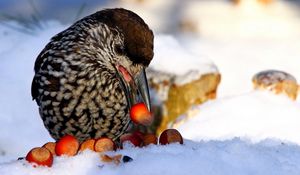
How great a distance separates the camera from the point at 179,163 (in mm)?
2727

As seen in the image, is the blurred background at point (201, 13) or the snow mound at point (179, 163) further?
the blurred background at point (201, 13)

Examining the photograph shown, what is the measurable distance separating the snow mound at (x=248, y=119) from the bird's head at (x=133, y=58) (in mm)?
1036

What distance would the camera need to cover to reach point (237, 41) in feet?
26.1

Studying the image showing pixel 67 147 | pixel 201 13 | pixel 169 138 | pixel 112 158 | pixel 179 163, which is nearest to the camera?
pixel 179 163

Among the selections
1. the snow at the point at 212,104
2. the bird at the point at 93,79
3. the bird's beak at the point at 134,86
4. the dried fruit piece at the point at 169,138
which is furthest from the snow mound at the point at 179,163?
the bird at the point at 93,79

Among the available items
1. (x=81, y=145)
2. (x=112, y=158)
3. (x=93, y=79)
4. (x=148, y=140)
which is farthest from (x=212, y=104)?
(x=112, y=158)

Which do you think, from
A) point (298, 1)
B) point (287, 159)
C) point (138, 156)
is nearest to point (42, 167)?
point (138, 156)

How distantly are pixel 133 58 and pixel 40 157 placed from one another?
67.2 inches

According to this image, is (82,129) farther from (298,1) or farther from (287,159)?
(298,1)

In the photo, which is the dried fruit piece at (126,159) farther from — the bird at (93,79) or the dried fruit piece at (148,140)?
the bird at (93,79)

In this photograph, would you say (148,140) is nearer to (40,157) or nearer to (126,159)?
(126,159)

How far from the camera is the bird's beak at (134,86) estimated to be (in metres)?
4.42

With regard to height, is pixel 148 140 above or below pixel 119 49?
below

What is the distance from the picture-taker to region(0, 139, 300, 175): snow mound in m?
2.71
